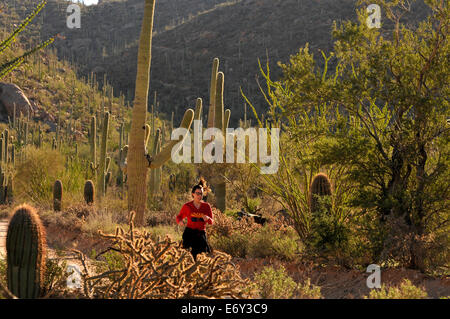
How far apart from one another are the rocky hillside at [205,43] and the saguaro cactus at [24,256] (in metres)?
32.0

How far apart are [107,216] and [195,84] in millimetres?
33127

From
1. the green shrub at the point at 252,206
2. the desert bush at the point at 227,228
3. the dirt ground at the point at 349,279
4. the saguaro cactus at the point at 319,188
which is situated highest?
the saguaro cactus at the point at 319,188

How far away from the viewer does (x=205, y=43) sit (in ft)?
162

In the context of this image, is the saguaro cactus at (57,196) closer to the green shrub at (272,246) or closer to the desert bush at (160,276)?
the green shrub at (272,246)

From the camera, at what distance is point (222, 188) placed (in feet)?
48.5

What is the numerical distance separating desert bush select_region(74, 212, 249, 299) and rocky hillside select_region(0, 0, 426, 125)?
3204 centimetres

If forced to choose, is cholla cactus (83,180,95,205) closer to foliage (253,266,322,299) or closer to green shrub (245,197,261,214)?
green shrub (245,197,261,214)

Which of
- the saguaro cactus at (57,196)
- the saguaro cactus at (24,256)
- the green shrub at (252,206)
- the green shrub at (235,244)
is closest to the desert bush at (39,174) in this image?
the saguaro cactus at (57,196)

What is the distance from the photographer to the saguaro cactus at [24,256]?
5.59 meters

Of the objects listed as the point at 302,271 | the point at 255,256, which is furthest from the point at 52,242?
the point at 302,271

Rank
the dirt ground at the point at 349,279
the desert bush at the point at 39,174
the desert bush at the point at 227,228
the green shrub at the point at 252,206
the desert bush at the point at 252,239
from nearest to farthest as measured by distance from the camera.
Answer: the dirt ground at the point at 349,279, the desert bush at the point at 252,239, the desert bush at the point at 227,228, the green shrub at the point at 252,206, the desert bush at the point at 39,174

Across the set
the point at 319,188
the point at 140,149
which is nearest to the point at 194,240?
the point at 319,188
